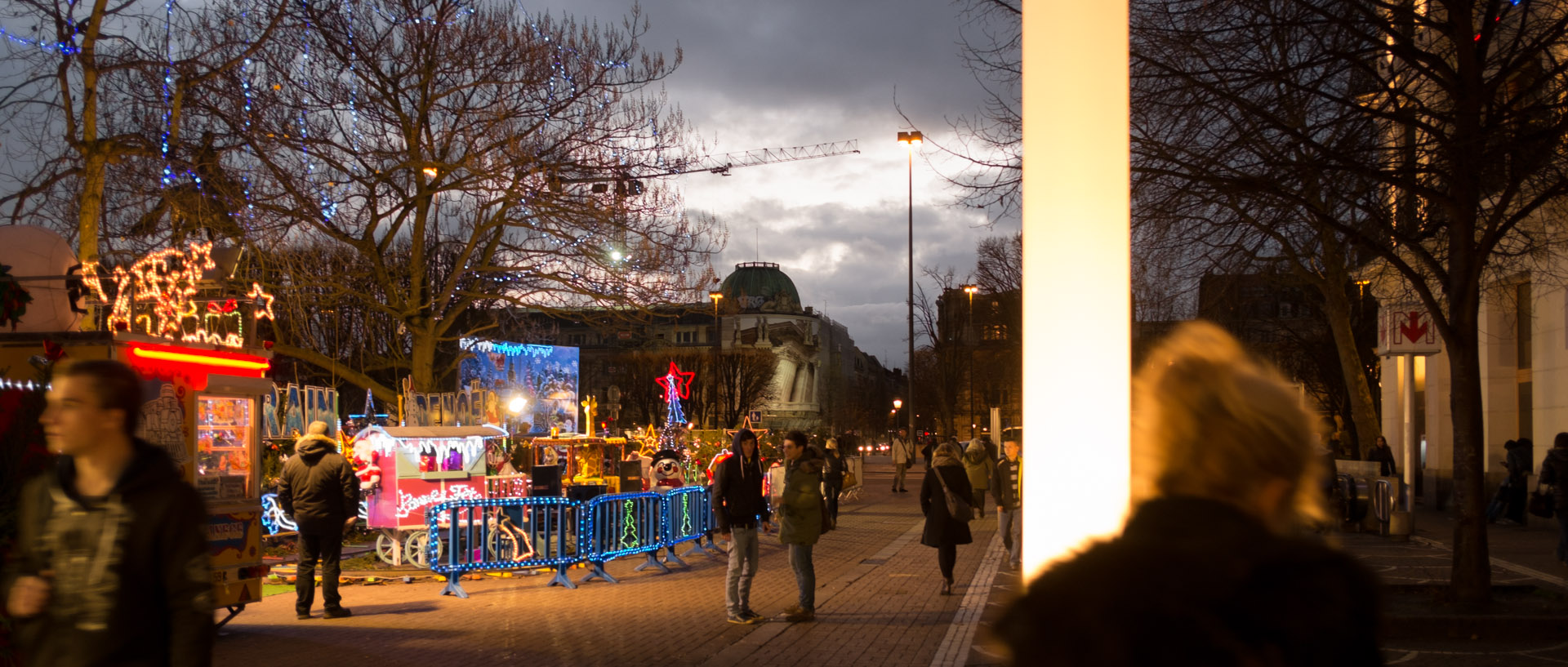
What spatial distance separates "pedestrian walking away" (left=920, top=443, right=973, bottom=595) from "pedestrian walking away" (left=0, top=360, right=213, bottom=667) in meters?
9.73

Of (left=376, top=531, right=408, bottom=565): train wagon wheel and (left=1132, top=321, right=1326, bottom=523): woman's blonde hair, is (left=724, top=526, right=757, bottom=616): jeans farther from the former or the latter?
(left=1132, top=321, right=1326, bottom=523): woman's blonde hair

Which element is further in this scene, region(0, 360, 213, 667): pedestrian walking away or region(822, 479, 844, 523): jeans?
region(822, 479, 844, 523): jeans

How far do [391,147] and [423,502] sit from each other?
637 cm

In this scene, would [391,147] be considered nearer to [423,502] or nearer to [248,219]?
[248,219]

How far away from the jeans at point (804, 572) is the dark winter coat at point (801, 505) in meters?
0.08

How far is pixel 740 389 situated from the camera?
82.5 m

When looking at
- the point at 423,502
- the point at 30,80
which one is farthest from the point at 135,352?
the point at 30,80

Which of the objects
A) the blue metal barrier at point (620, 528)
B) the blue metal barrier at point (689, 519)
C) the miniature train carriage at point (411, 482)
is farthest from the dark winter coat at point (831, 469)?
the miniature train carriage at point (411, 482)

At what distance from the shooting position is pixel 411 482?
51.5 feet

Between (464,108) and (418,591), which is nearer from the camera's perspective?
(418,591)

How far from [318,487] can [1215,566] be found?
1086 centimetres

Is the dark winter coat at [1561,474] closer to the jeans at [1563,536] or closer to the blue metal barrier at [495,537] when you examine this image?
the jeans at [1563,536]

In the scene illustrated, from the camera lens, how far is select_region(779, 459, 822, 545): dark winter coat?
11156 millimetres

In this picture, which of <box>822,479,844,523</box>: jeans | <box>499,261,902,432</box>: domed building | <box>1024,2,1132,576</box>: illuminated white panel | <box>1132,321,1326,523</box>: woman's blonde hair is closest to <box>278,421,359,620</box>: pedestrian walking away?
<box>1024,2,1132,576</box>: illuminated white panel
